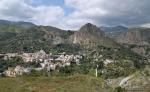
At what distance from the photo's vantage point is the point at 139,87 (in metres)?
79.0

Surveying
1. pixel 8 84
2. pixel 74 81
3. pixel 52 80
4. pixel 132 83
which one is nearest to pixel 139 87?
pixel 132 83

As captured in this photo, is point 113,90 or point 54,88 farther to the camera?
point 54,88

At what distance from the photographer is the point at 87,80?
84875 millimetres

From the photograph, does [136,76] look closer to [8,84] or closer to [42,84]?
[42,84]

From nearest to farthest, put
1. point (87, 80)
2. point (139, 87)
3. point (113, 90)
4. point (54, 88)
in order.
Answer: point (113, 90), point (54, 88), point (139, 87), point (87, 80)

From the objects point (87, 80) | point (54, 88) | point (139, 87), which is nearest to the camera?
point (54, 88)

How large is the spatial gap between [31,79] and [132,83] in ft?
84.5

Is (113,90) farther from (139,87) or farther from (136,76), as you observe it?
(136,76)

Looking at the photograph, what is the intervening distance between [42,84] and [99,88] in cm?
1441

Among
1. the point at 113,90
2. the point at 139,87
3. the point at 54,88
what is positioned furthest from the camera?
the point at 139,87

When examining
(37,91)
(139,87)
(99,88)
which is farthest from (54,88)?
(139,87)

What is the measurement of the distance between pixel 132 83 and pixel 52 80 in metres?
20.4

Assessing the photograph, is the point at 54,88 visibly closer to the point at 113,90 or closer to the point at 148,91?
the point at 113,90

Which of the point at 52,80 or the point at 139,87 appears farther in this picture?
the point at 52,80
